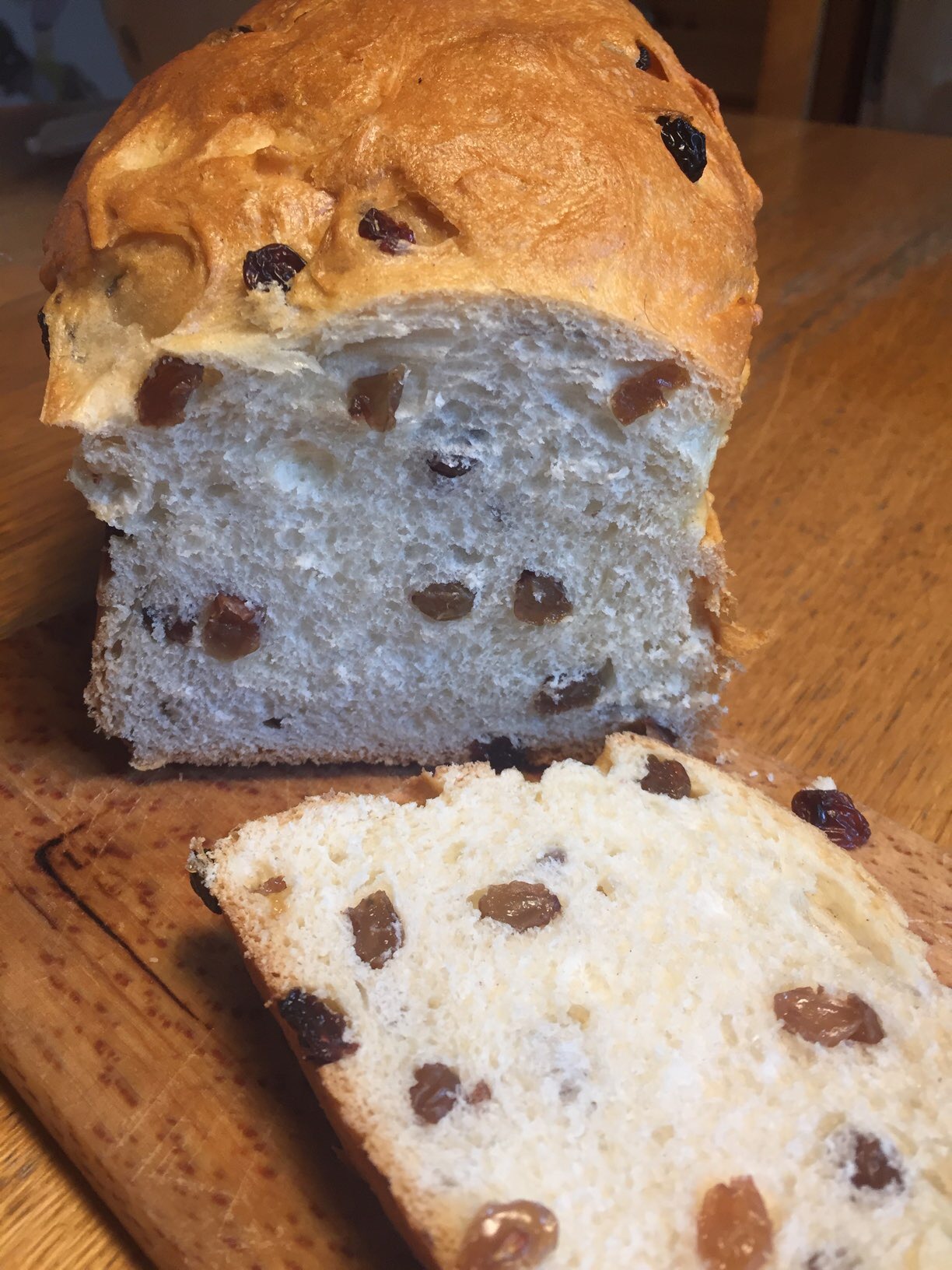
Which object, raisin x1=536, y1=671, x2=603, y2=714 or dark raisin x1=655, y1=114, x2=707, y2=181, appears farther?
raisin x1=536, y1=671, x2=603, y2=714

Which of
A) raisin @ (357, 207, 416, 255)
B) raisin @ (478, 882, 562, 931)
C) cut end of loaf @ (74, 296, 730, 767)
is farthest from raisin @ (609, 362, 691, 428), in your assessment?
raisin @ (478, 882, 562, 931)

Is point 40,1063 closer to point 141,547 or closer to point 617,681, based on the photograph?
point 141,547

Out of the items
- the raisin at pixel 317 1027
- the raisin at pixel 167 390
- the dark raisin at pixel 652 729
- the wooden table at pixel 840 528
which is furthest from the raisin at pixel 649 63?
the raisin at pixel 317 1027

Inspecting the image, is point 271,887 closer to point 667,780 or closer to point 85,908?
point 85,908

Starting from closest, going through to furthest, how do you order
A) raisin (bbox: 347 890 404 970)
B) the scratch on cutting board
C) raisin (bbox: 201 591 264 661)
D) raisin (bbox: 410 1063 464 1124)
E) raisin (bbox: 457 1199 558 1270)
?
1. raisin (bbox: 457 1199 558 1270)
2. raisin (bbox: 410 1063 464 1124)
3. raisin (bbox: 347 890 404 970)
4. the scratch on cutting board
5. raisin (bbox: 201 591 264 661)

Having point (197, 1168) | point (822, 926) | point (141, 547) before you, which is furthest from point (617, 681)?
point (197, 1168)

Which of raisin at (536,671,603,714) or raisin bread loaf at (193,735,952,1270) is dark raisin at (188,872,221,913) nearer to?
raisin bread loaf at (193,735,952,1270)
